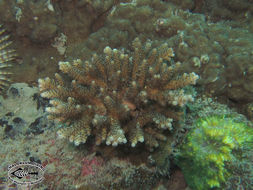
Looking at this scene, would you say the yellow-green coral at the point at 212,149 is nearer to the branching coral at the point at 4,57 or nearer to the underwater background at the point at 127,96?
the underwater background at the point at 127,96

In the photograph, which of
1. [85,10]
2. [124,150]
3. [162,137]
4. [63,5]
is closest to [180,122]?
[162,137]

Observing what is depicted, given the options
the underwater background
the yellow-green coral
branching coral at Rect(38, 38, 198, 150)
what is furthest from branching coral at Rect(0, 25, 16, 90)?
the yellow-green coral

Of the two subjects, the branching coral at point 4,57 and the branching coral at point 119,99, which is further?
the branching coral at point 4,57

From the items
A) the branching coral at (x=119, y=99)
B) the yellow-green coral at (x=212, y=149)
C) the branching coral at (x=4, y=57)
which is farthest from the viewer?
the branching coral at (x=4, y=57)

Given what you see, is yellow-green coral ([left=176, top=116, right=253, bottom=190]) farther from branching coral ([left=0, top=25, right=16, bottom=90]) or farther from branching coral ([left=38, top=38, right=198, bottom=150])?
branching coral ([left=0, top=25, right=16, bottom=90])

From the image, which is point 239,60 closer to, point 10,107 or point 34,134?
point 34,134

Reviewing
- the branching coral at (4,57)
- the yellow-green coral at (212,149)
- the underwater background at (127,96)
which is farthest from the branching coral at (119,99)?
the branching coral at (4,57)
